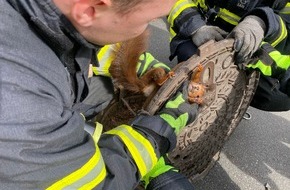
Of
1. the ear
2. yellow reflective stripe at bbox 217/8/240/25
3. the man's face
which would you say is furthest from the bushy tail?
yellow reflective stripe at bbox 217/8/240/25

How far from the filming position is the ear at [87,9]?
0.72 m

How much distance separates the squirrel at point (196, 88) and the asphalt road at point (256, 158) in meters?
0.86

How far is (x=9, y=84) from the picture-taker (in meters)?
0.66

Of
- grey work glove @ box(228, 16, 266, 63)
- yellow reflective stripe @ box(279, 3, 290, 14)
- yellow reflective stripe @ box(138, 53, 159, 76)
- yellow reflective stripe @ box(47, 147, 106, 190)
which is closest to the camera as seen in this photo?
yellow reflective stripe @ box(47, 147, 106, 190)

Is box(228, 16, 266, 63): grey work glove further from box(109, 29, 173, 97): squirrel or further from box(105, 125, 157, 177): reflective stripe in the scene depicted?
box(105, 125, 157, 177): reflective stripe

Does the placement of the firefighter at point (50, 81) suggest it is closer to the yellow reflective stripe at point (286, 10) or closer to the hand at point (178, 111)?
the hand at point (178, 111)

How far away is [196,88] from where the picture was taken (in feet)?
4.34

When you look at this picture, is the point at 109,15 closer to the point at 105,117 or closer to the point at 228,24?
the point at 105,117

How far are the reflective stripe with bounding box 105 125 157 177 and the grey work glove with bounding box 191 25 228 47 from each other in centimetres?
69

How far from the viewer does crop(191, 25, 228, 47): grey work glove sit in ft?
5.32

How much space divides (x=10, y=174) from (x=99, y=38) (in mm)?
385

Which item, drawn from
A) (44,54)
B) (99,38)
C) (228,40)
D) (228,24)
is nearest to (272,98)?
(228,24)

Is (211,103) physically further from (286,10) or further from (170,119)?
(286,10)

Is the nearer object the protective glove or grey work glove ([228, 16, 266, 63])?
the protective glove
